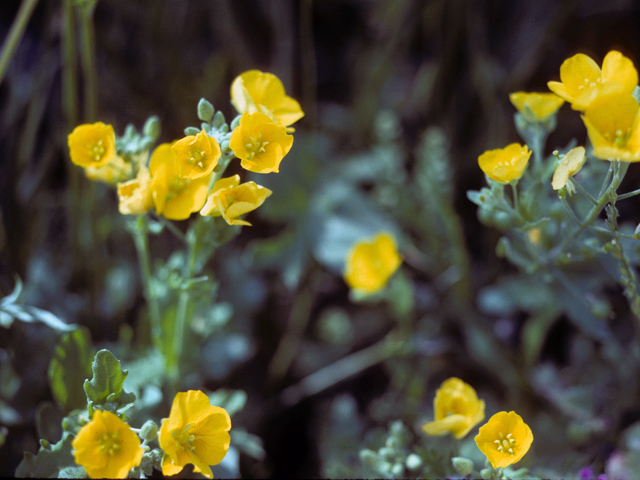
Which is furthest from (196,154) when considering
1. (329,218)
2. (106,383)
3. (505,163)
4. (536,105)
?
(329,218)

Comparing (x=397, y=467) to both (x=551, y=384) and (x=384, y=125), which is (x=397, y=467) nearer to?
(x=551, y=384)

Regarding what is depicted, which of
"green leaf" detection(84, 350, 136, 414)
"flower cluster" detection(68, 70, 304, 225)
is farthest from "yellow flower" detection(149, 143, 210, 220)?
"green leaf" detection(84, 350, 136, 414)

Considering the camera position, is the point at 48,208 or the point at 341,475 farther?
the point at 48,208

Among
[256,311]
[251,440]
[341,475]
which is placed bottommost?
[341,475]

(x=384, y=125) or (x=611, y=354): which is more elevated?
(x=384, y=125)

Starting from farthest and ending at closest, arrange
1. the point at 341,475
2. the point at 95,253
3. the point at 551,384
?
the point at 551,384 → the point at 95,253 → the point at 341,475

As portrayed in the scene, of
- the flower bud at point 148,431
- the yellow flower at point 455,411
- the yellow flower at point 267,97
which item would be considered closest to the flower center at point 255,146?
the yellow flower at point 267,97

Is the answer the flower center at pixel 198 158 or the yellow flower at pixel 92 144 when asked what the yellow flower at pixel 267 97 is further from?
the yellow flower at pixel 92 144

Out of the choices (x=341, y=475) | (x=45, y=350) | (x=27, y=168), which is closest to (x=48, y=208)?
(x=27, y=168)
